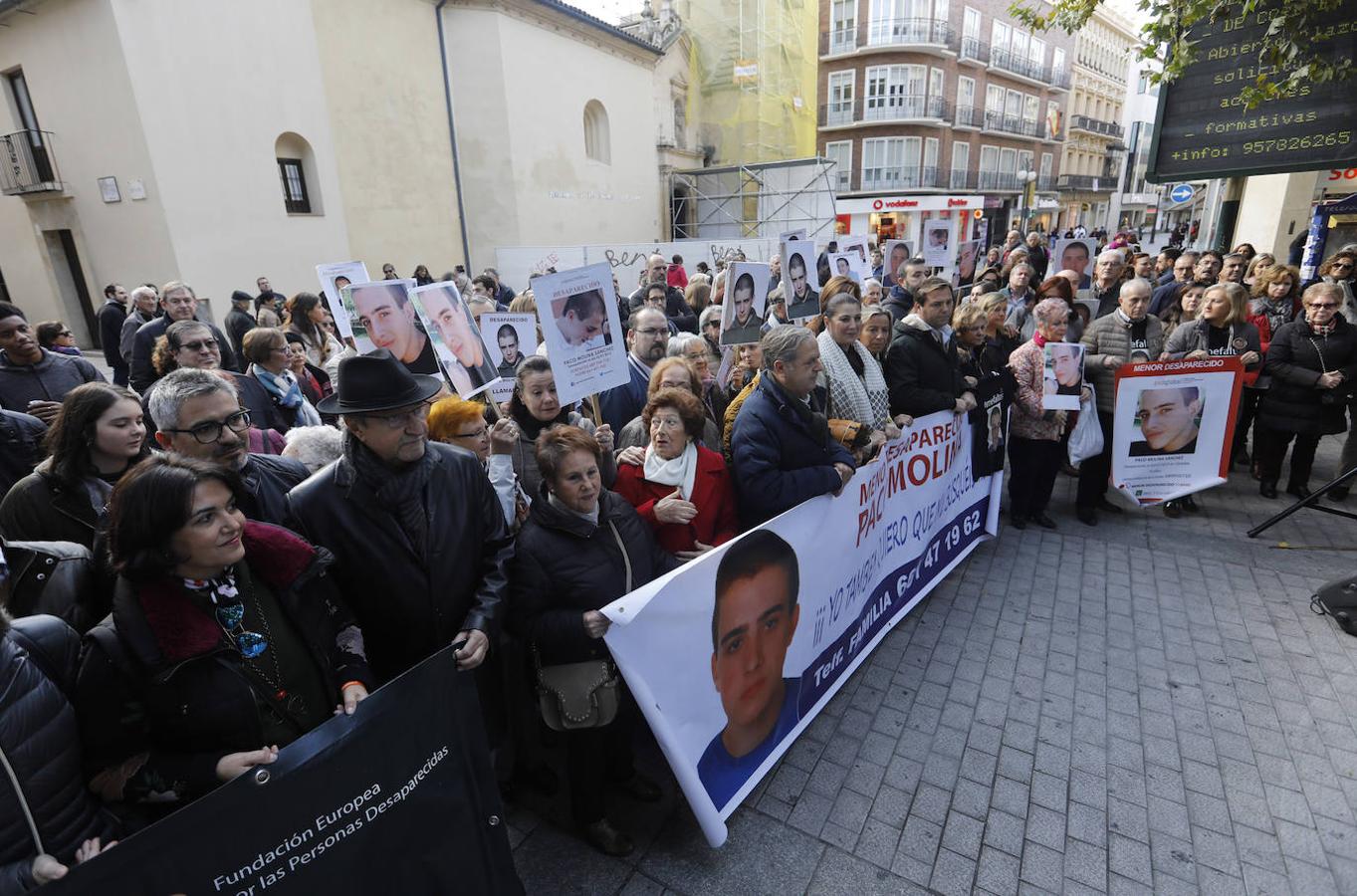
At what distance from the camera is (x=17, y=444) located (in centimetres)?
347

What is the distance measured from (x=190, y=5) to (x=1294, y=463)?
1838cm

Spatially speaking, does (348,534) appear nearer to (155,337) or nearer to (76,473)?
(76,473)

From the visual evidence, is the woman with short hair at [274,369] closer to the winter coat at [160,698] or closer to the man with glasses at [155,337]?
the man with glasses at [155,337]

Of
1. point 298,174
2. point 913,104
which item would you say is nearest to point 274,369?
point 298,174

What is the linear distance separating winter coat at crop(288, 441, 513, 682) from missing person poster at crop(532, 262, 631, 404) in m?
1.06

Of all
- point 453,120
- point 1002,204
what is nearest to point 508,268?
point 453,120

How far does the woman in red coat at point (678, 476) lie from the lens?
302cm

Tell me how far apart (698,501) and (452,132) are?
63.4 feet

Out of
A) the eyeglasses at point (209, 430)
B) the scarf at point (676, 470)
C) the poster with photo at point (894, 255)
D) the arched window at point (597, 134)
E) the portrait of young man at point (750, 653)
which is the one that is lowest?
the portrait of young man at point (750, 653)

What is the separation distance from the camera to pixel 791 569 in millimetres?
3033

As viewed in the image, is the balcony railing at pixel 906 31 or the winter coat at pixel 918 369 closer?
the winter coat at pixel 918 369

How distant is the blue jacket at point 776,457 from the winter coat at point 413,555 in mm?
1230

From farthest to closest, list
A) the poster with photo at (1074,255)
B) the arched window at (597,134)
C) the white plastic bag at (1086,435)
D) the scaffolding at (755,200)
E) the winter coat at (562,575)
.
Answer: the arched window at (597,134)
the scaffolding at (755,200)
the poster with photo at (1074,255)
the white plastic bag at (1086,435)
the winter coat at (562,575)

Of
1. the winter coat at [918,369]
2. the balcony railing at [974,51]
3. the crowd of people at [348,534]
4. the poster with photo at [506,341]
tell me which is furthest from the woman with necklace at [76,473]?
the balcony railing at [974,51]
